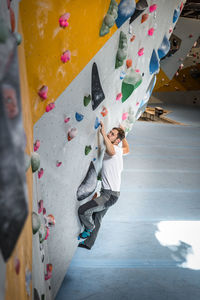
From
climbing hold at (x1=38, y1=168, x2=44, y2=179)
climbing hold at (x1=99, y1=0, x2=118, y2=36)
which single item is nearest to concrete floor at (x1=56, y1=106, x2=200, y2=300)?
climbing hold at (x1=38, y1=168, x2=44, y2=179)

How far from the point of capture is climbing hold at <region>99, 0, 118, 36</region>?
1.64 m

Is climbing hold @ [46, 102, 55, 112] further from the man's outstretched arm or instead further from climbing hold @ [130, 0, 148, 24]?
climbing hold @ [130, 0, 148, 24]

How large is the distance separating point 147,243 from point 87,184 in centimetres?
94

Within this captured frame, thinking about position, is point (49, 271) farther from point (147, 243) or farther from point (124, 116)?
point (124, 116)

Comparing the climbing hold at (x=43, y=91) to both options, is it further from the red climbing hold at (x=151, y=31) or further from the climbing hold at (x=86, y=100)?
the red climbing hold at (x=151, y=31)

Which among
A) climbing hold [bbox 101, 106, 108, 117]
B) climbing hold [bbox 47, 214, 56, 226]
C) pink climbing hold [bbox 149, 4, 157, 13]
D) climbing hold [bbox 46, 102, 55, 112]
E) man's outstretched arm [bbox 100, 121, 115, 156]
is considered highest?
pink climbing hold [bbox 149, 4, 157, 13]

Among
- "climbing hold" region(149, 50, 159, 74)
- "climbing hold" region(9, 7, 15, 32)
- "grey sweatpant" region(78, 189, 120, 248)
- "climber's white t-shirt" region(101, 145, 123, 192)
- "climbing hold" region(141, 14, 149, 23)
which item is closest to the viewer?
"climbing hold" region(9, 7, 15, 32)

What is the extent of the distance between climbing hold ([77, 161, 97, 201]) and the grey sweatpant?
12cm

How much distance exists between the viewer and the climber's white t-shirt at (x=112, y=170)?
8.47 feet

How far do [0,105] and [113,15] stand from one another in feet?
4.33

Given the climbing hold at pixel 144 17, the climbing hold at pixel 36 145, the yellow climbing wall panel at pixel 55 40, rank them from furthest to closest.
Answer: the climbing hold at pixel 144 17 → the climbing hold at pixel 36 145 → the yellow climbing wall panel at pixel 55 40

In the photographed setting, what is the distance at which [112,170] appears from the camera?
261 cm

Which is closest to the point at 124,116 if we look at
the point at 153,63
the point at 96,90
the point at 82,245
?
the point at 153,63

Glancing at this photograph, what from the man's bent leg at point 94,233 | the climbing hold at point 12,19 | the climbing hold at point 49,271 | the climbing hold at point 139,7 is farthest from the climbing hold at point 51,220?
the climbing hold at point 139,7
